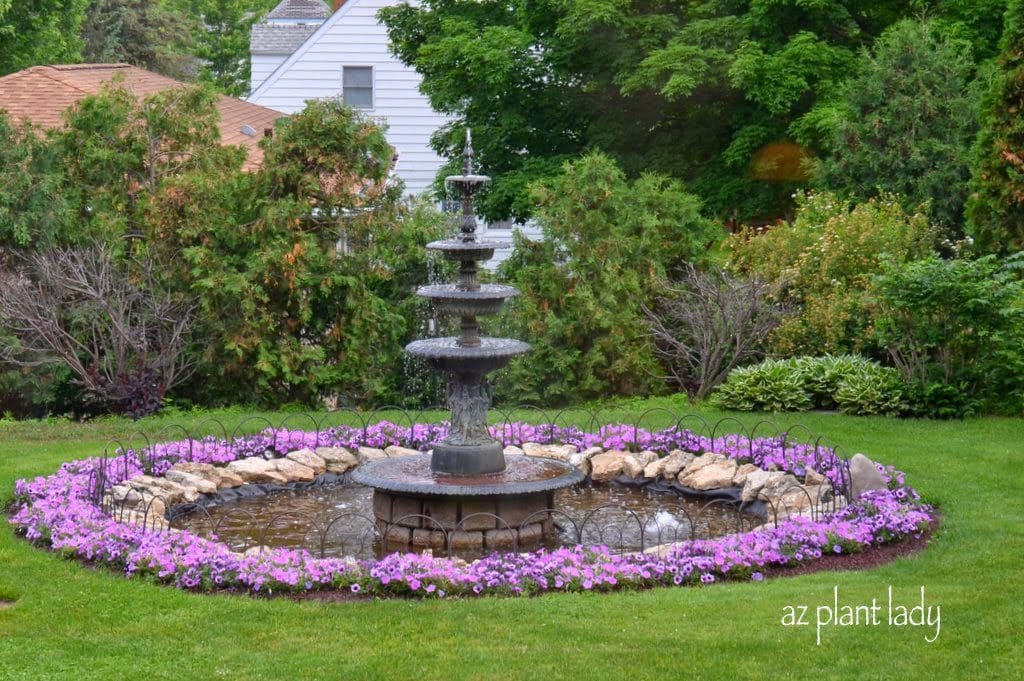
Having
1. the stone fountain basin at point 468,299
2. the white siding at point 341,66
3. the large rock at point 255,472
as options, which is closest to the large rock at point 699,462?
the stone fountain basin at point 468,299

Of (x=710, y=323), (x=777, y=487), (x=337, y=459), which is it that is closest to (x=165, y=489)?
(x=337, y=459)

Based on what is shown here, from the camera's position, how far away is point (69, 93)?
23969 mm

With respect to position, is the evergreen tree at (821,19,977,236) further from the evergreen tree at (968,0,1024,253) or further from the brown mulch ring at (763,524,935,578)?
the brown mulch ring at (763,524,935,578)

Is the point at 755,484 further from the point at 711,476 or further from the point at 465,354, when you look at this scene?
the point at 465,354

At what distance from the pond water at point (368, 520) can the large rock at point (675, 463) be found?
240 mm

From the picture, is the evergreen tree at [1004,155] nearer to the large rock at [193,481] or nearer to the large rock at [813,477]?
the large rock at [813,477]

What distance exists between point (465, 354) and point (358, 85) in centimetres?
2168

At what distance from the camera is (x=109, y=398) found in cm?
1623

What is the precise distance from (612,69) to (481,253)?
11998 millimetres

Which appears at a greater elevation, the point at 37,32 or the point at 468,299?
the point at 37,32

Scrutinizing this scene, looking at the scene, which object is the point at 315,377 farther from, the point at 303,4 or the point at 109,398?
the point at 303,4

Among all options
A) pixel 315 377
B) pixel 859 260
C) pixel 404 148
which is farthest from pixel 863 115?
pixel 404 148

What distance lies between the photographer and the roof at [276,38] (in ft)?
117

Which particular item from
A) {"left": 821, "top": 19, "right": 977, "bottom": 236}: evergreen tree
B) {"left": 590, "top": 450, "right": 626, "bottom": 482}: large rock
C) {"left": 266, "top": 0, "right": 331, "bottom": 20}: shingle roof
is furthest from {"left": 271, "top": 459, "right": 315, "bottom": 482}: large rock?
{"left": 266, "top": 0, "right": 331, "bottom": 20}: shingle roof
